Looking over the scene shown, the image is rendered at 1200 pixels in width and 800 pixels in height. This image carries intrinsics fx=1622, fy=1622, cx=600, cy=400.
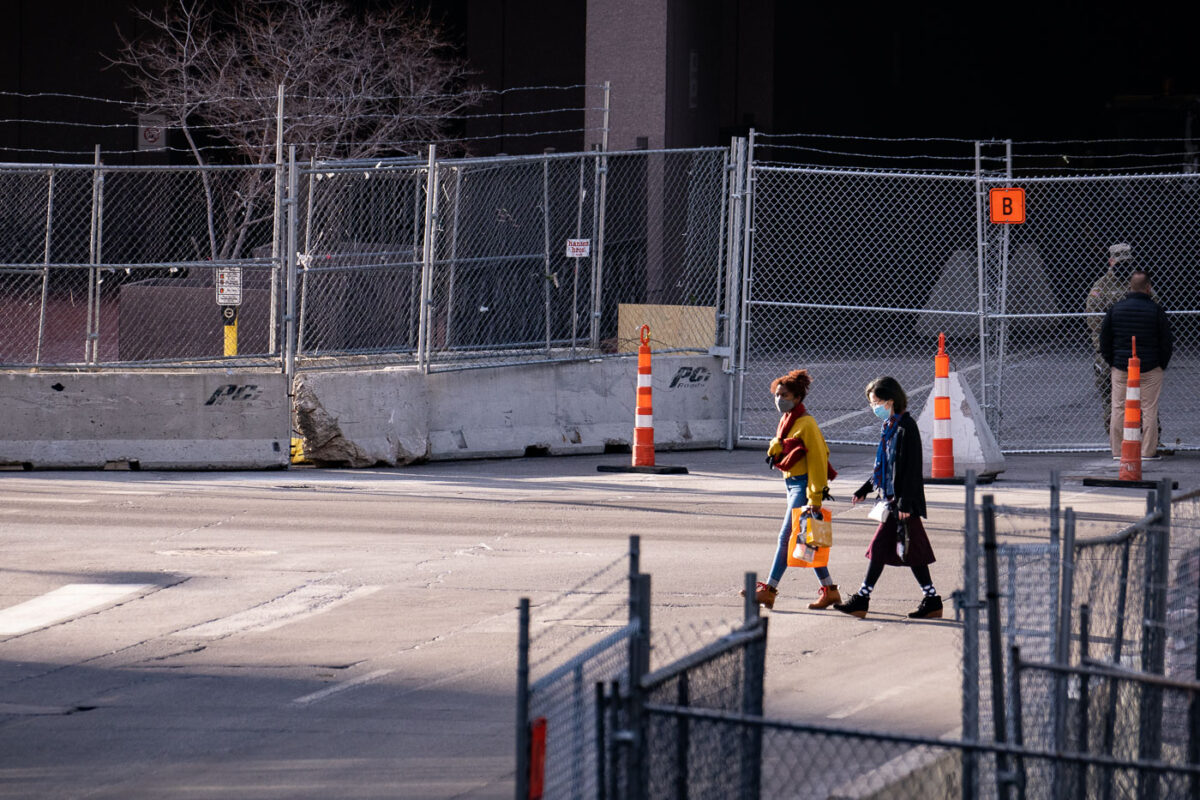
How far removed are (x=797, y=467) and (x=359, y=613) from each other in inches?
111

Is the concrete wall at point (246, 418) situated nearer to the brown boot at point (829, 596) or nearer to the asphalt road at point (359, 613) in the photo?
the asphalt road at point (359, 613)

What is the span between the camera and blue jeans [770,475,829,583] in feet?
32.3

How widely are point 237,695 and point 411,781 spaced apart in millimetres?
1689

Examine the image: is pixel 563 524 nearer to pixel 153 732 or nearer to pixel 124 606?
pixel 124 606

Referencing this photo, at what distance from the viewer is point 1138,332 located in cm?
1552

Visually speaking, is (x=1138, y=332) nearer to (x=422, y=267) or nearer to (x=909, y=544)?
(x=909, y=544)

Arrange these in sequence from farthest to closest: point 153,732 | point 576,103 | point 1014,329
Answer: point 576,103
point 1014,329
point 153,732

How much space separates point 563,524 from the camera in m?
12.9

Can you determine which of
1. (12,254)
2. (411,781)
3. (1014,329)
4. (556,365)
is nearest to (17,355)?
(12,254)

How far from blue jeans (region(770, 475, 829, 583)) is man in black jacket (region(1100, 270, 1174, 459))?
21.9ft

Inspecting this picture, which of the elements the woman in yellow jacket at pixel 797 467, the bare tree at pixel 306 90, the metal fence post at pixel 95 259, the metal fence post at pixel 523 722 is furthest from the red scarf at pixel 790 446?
the bare tree at pixel 306 90

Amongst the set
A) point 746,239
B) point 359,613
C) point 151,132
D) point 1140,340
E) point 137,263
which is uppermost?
point 151,132

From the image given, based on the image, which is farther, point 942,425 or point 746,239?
point 746,239

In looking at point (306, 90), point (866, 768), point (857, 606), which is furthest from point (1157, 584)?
point (306, 90)
